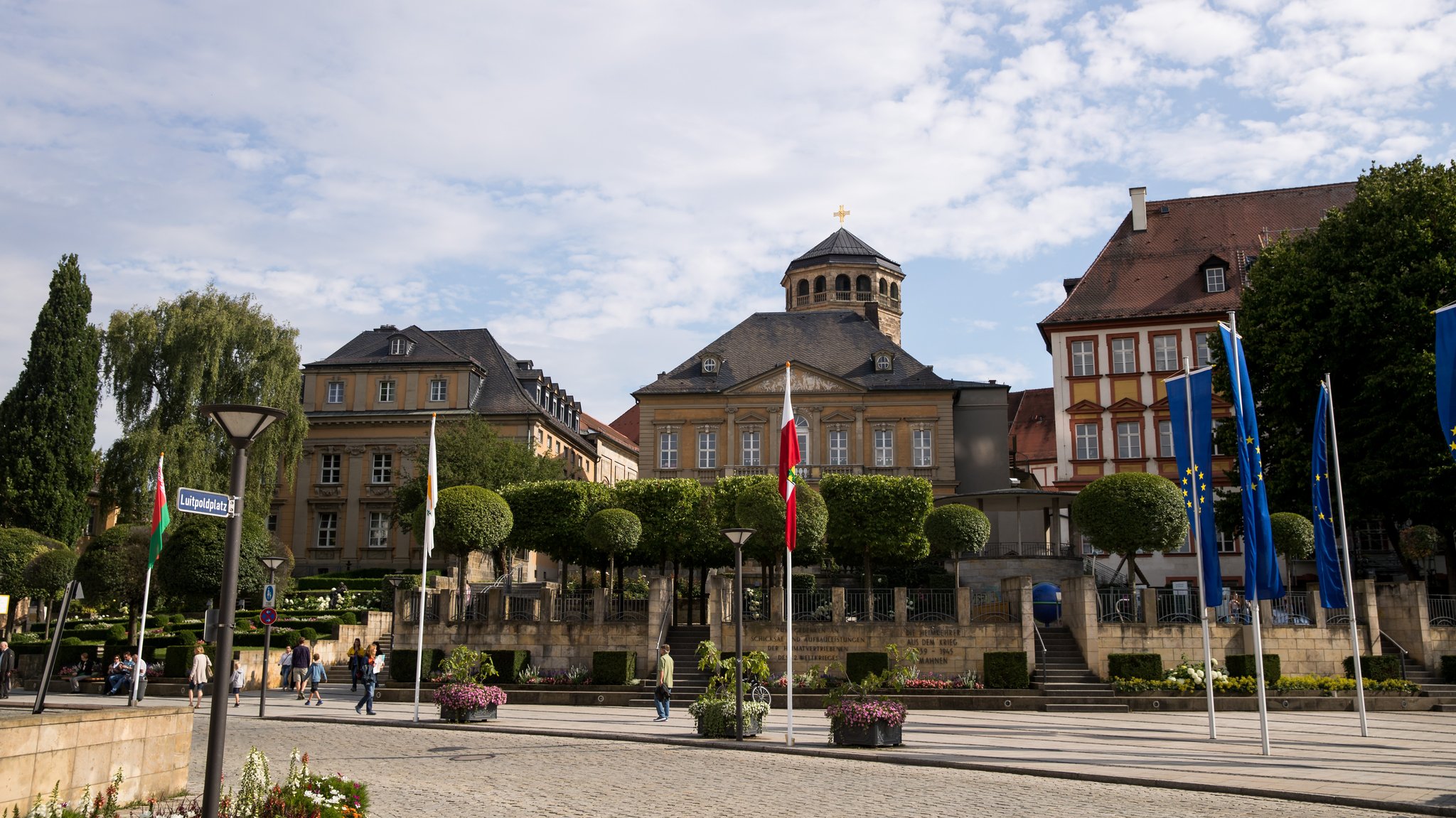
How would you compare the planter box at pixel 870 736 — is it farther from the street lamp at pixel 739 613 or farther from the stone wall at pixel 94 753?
the stone wall at pixel 94 753

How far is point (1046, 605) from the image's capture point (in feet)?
107

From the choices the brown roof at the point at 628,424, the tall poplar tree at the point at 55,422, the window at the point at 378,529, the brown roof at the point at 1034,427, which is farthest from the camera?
the brown roof at the point at 628,424

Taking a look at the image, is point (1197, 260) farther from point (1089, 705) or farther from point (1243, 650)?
point (1089, 705)

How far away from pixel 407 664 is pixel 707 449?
3097 cm

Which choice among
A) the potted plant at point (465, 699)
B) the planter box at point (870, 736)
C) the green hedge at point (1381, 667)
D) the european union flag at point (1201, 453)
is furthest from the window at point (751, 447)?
the planter box at point (870, 736)

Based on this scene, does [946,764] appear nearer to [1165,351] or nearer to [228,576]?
[228,576]

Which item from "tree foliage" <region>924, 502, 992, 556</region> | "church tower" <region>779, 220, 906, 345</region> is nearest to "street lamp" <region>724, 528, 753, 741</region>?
"tree foliage" <region>924, 502, 992, 556</region>

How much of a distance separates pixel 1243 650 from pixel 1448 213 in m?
16.1

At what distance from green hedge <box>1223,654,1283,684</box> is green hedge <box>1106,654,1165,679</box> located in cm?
173

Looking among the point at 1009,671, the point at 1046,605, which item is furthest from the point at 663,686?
the point at 1046,605

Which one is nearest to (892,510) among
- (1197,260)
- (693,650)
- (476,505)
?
(693,650)

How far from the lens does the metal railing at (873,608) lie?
1184 inches

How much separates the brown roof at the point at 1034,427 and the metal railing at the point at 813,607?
4209 centimetres

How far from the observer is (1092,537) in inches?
1261
